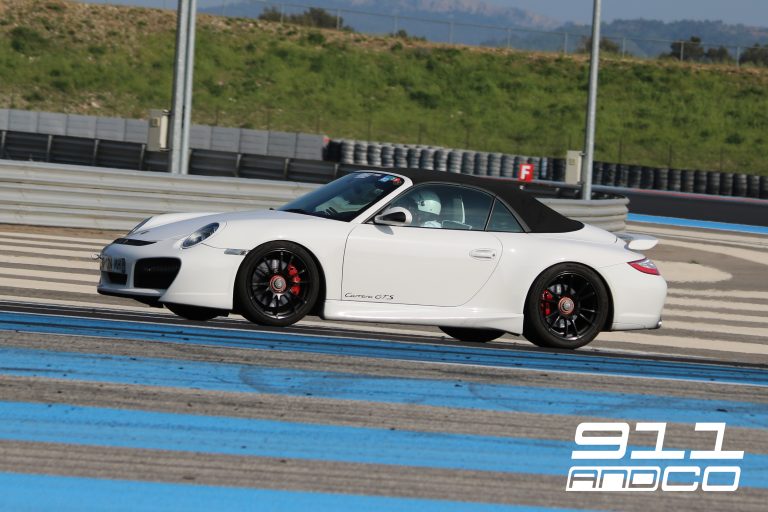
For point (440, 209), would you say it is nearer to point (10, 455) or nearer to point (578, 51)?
point (10, 455)

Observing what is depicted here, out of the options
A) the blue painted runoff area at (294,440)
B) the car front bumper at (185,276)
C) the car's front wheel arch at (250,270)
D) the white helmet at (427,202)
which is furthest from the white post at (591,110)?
the blue painted runoff area at (294,440)

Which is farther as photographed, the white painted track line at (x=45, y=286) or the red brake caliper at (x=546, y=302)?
the white painted track line at (x=45, y=286)

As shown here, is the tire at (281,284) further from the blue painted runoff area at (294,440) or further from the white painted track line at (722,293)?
the white painted track line at (722,293)

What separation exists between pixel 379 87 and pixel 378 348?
67.3m

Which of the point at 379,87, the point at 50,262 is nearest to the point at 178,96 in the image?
the point at 50,262

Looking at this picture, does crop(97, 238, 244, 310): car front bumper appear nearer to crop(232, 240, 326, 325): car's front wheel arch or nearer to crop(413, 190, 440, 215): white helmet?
crop(232, 240, 326, 325): car's front wheel arch

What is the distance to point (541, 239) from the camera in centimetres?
1047

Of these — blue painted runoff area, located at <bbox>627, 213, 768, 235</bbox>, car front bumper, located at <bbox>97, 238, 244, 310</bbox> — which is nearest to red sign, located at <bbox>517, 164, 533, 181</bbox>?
blue painted runoff area, located at <bbox>627, 213, 768, 235</bbox>

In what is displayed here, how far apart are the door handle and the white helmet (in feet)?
1.45

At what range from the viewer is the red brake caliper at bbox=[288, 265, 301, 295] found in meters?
9.77

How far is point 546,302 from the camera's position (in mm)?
10305

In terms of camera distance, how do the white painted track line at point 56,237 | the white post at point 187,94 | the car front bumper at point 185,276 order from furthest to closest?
1. the white post at point 187,94
2. the white painted track line at point 56,237
3. the car front bumper at point 185,276

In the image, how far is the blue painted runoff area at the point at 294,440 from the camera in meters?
6.04

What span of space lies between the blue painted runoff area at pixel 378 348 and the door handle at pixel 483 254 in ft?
2.41
